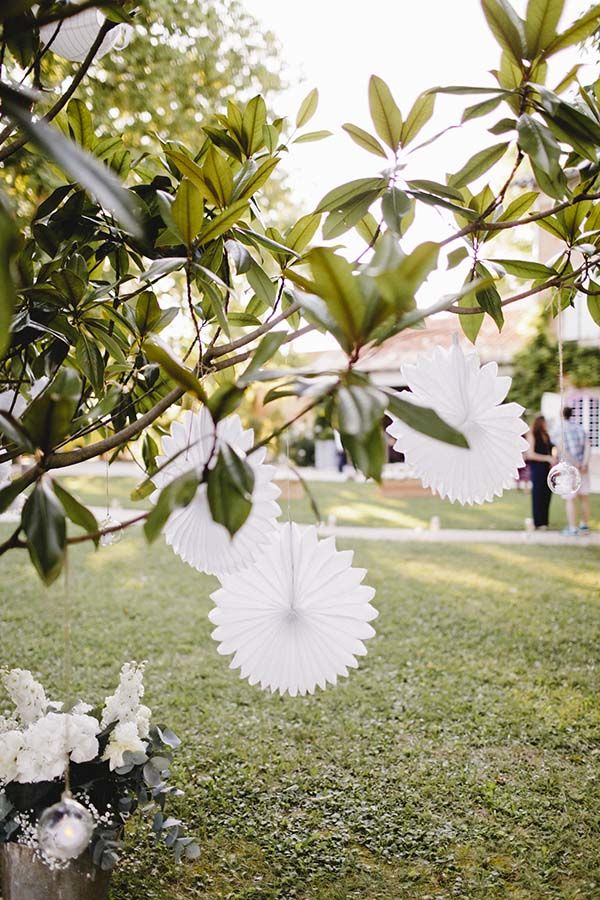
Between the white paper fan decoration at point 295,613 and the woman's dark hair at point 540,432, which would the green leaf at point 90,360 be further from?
the woman's dark hair at point 540,432

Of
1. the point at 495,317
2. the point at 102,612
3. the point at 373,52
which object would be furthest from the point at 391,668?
the point at 373,52

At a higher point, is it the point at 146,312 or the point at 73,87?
the point at 73,87

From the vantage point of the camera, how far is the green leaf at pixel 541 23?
2.79ft

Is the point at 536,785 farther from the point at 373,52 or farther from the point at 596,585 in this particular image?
the point at 373,52

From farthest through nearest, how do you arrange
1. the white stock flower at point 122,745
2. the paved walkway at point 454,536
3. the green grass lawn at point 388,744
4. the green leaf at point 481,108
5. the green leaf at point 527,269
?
1. the paved walkway at point 454,536
2. the green grass lawn at point 388,744
3. the white stock flower at point 122,745
4. the green leaf at point 527,269
5. the green leaf at point 481,108

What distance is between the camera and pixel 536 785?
109 inches

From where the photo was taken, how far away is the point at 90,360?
Answer: 4.19 feet

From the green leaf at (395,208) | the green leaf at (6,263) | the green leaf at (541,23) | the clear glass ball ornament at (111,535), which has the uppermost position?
the green leaf at (541,23)

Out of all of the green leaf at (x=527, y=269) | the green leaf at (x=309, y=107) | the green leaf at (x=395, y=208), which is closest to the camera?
the green leaf at (x=395, y=208)

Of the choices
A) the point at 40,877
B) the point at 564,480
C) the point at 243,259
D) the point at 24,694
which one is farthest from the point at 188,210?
the point at 40,877

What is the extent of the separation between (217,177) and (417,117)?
28cm

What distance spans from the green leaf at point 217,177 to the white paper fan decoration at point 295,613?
0.46 m

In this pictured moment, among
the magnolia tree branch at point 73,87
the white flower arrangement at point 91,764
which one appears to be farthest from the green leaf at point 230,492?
the white flower arrangement at point 91,764

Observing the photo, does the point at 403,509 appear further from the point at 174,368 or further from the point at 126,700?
the point at 174,368
